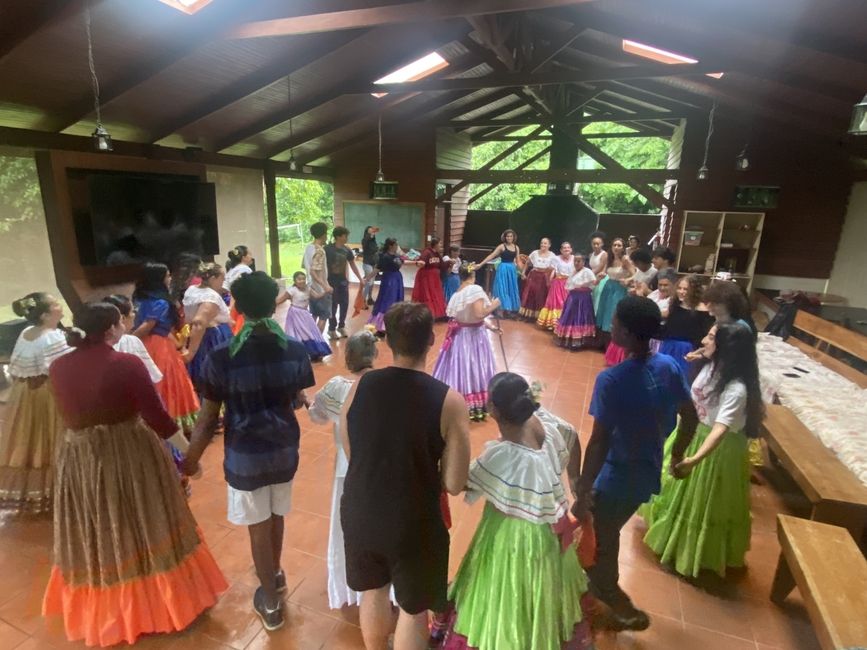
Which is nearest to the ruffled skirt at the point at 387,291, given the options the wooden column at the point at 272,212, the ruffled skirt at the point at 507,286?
the ruffled skirt at the point at 507,286

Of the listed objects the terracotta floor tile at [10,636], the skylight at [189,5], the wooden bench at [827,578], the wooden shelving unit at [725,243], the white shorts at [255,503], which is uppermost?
the skylight at [189,5]

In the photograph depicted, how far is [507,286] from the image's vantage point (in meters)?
7.90

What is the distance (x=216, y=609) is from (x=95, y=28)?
4.48 meters

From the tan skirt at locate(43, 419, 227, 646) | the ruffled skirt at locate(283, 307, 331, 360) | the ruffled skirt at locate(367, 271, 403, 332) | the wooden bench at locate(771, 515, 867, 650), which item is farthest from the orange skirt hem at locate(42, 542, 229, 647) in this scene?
the ruffled skirt at locate(367, 271, 403, 332)

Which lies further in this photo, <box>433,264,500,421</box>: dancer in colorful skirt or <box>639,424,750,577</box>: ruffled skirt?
<box>433,264,500,421</box>: dancer in colorful skirt

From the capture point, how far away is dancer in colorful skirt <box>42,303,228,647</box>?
175 centimetres

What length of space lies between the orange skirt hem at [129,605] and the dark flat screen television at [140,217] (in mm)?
4820

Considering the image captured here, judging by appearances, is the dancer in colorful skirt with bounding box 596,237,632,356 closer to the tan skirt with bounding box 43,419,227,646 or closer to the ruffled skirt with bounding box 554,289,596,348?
the ruffled skirt with bounding box 554,289,596,348

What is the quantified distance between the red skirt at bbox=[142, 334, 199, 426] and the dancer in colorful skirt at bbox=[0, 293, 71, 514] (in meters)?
0.60

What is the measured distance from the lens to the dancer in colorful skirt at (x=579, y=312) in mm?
6234

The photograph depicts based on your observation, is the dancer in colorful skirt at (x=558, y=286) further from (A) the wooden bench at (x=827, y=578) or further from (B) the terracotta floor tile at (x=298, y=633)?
(B) the terracotta floor tile at (x=298, y=633)

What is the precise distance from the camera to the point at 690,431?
2.12 metres

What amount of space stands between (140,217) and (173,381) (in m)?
3.61

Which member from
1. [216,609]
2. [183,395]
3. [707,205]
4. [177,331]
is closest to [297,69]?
[177,331]
